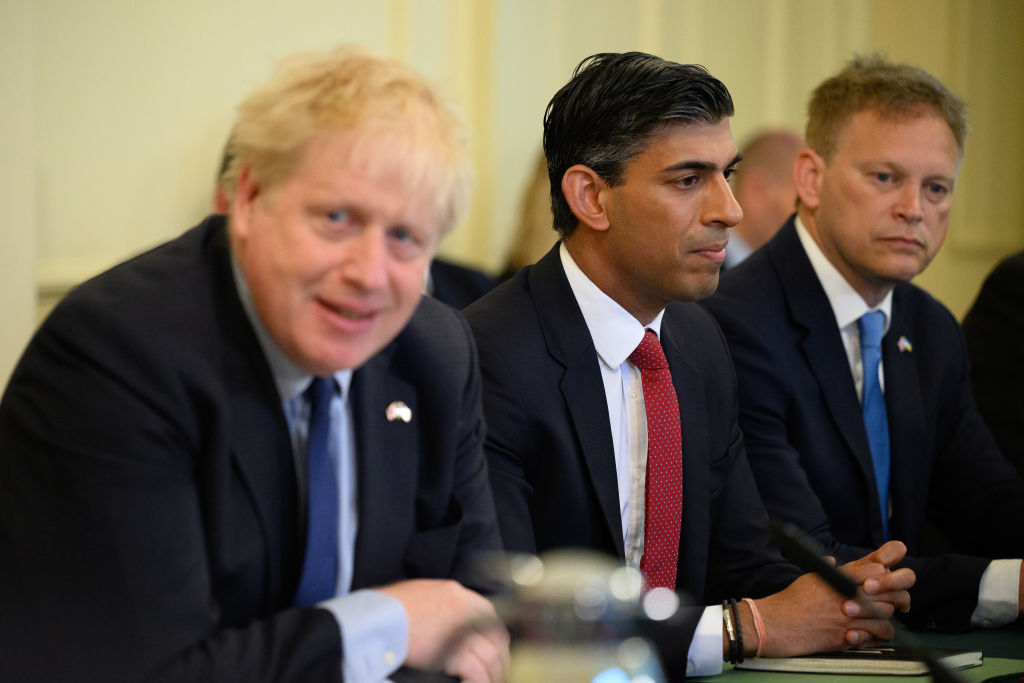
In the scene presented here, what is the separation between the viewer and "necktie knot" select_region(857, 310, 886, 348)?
2387mm

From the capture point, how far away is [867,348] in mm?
2379

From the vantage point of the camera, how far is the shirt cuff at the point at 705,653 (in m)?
1.61

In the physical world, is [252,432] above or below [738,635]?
above

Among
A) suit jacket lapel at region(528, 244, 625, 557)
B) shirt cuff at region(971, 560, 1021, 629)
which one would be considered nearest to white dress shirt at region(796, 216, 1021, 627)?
shirt cuff at region(971, 560, 1021, 629)

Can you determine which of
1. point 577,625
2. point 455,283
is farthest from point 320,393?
point 455,283

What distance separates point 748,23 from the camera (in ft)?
16.2

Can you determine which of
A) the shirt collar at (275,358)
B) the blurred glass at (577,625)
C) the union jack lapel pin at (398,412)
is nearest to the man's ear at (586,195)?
the union jack lapel pin at (398,412)

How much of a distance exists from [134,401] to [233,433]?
0.12 m

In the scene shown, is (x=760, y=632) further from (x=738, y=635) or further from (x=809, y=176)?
(x=809, y=176)

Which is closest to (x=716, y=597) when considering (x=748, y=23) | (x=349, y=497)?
(x=349, y=497)

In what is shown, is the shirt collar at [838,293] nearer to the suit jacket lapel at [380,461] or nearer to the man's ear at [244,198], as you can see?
the suit jacket lapel at [380,461]

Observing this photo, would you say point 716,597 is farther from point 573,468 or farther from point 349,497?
point 349,497

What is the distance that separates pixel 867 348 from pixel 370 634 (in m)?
1.45

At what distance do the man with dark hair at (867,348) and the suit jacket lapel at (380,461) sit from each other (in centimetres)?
94
